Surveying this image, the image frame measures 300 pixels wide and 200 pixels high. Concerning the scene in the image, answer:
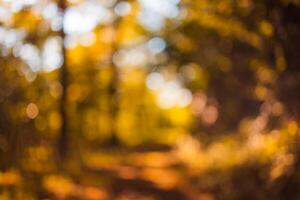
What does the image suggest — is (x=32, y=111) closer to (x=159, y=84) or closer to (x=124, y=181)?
(x=124, y=181)

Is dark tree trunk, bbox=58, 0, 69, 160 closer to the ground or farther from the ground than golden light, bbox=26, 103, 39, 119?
farther from the ground

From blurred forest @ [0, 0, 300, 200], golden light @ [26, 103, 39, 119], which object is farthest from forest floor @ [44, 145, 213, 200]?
golden light @ [26, 103, 39, 119]

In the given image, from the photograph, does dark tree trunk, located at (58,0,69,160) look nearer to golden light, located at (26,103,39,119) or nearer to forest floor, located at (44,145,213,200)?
forest floor, located at (44,145,213,200)

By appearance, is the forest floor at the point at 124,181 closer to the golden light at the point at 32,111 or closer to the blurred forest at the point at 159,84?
the blurred forest at the point at 159,84

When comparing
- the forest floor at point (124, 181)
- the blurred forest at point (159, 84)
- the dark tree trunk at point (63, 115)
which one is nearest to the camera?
the blurred forest at point (159, 84)

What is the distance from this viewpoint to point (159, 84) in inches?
459

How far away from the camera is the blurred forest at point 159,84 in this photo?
312 centimetres

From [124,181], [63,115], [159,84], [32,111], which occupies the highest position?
[159,84]

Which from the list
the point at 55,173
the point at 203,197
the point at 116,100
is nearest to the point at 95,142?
the point at 116,100

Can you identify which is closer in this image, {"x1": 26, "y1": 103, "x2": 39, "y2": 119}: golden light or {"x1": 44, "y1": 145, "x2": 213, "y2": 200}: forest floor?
{"x1": 26, "y1": 103, "x2": 39, "y2": 119}: golden light

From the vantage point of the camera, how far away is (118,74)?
11.0 meters

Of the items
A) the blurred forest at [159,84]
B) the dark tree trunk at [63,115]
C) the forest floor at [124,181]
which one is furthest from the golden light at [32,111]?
the dark tree trunk at [63,115]

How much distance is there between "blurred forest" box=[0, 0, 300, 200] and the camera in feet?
10.2

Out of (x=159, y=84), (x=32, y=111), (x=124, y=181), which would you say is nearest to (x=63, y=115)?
(x=32, y=111)
